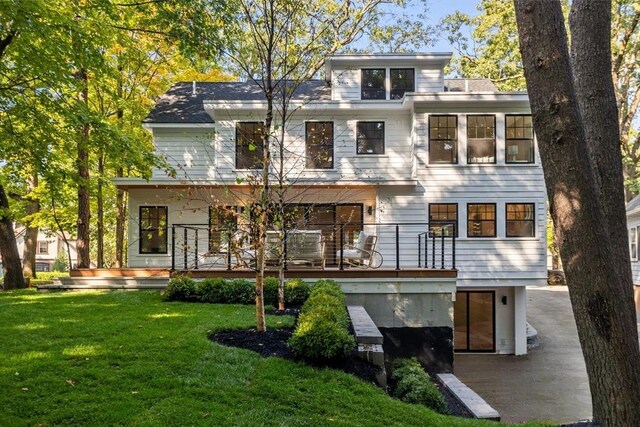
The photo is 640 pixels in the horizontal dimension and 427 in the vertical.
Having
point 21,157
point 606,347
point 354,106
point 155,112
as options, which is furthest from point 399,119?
point 606,347

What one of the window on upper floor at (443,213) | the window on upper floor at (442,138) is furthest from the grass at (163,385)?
the window on upper floor at (442,138)

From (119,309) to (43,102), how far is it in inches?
174

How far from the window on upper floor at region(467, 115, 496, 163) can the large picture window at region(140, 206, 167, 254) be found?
9701 mm

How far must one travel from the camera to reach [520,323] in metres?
13.9

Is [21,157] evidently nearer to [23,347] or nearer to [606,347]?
[23,347]

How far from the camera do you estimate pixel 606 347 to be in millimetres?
2818

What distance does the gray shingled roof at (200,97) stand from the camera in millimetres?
14961

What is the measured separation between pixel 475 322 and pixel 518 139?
5.78 meters

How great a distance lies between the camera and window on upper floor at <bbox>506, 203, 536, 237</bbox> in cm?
1359

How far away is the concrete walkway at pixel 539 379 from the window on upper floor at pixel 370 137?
268 inches

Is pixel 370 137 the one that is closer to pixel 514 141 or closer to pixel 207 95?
pixel 514 141

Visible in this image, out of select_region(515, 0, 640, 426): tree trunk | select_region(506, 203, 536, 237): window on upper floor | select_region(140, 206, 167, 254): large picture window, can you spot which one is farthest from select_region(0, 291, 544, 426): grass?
select_region(506, 203, 536, 237): window on upper floor

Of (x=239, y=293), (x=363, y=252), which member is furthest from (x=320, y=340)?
(x=363, y=252)

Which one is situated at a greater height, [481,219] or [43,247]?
[481,219]
